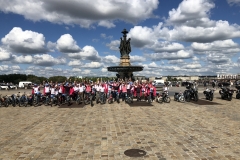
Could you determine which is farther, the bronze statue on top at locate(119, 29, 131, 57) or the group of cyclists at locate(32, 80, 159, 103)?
the bronze statue on top at locate(119, 29, 131, 57)

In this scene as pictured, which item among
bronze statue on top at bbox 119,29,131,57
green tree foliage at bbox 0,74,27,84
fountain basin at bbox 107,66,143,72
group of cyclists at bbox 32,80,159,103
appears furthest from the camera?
green tree foliage at bbox 0,74,27,84

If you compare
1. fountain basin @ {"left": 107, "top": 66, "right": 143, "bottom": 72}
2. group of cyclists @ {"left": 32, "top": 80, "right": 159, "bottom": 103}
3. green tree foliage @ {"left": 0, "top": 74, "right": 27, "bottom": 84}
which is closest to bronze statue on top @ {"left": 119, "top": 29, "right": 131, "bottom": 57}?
fountain basin @ {"left": 107, "top": 66, "right": 143, "bottom": 72}

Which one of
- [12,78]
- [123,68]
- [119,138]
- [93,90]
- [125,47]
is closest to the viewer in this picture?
[119,138]

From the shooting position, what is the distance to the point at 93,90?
2041 cm

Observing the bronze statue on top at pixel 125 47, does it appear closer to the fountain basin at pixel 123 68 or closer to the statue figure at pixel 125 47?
the statue figure at pixel 125 47

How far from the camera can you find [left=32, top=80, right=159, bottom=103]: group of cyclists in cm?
1886

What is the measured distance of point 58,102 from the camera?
61.4 ft

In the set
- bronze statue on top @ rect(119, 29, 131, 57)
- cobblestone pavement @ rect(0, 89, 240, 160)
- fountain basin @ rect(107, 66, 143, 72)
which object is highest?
bronze statue on top @ rect(119, 29, 131, 57)

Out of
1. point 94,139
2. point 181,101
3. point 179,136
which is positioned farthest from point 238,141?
point 181,101

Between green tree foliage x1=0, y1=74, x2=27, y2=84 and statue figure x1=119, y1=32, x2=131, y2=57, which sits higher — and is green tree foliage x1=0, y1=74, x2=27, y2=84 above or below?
below

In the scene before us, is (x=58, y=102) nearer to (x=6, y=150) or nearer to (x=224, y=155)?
(x=6, y=150)

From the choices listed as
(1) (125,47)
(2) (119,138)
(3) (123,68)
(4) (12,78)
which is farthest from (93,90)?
(4) (12,78)

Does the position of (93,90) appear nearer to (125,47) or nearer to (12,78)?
(125,47)

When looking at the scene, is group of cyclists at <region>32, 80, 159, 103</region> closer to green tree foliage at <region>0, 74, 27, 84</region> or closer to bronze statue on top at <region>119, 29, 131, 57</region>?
bronze statue on top at <region>119, 29, 131, 57</region>
